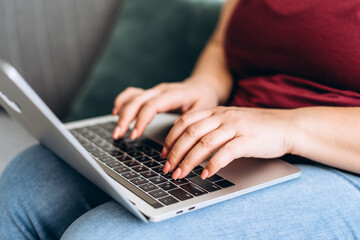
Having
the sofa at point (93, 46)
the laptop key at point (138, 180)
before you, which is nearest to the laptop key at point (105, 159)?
the laptop key at point (138, 180)

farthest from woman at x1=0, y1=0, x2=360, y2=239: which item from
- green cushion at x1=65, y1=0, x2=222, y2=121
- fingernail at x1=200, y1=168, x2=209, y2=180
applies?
green cushion at x1=65, y1=0, x2=222, y2=121

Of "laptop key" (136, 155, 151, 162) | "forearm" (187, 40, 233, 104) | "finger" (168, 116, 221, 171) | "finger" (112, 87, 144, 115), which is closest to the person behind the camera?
"finger" (168, 116, 221, 171)

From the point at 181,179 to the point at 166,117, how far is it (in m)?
0.31

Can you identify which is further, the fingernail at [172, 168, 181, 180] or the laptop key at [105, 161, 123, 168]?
the laptop key at [105, 161, 123, 168]

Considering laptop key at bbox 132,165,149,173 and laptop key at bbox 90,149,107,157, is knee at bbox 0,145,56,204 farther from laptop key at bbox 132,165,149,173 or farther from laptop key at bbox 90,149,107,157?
laptop key at bbox 132,165,149,173

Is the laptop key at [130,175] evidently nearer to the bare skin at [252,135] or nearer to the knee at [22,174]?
the bare skin at [252,135]

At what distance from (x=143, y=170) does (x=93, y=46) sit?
1041 millimetres

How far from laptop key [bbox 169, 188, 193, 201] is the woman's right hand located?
0.67 feet

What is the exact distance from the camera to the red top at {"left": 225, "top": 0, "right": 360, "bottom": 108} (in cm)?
68

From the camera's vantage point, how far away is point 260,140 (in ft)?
1.96

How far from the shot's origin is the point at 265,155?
24.5 inches

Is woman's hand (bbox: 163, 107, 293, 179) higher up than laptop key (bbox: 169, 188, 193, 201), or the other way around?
woman's hand (bbox: 163, 107, 293, 179)

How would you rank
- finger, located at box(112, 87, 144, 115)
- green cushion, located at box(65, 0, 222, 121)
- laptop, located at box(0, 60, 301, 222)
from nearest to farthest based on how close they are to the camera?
laptop, located at box(0, 60, 301, 222) → finger, located at box(112, 87, 144, 115) → green cushion, located at box(65, 0, 222, 121)

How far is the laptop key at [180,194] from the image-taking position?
1.82ft
